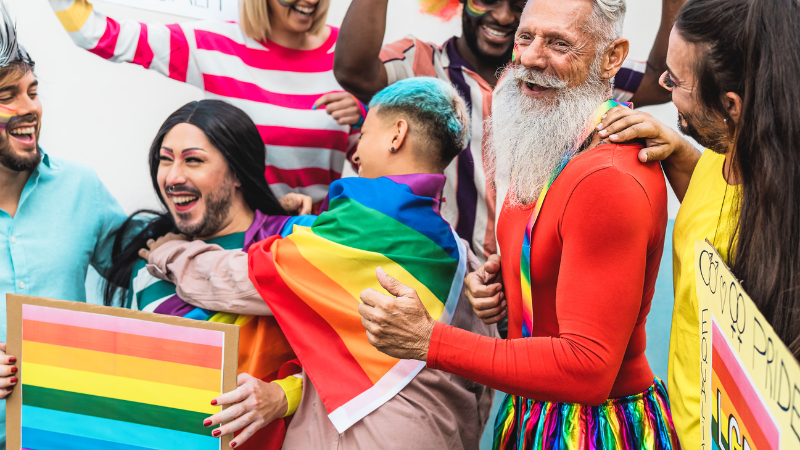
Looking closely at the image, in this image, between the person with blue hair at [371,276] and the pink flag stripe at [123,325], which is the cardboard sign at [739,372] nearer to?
the person with blue hair at [371,276]

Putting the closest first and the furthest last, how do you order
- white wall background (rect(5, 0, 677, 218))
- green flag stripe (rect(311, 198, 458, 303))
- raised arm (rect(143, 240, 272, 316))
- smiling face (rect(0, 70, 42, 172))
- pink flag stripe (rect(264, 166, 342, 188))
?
green flag stripe (rect(311, 198, 458, 303)) < raised arm (rect(143, 240, 272, 316)) < smiling face (rect(0, 70, 42, 172)) < pink flag stripe (rect(264, 166, 342, 188)) < white wall background (rect(5, 0, 677, 218))

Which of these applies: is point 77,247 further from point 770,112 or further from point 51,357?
point 770,112

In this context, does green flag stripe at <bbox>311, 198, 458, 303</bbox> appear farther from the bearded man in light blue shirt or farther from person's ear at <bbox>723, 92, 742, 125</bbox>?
the bearded man in light blue shirt

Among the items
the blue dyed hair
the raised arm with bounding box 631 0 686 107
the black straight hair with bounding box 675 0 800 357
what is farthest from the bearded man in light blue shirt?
the raised arm with bounding box 631 0 686 107

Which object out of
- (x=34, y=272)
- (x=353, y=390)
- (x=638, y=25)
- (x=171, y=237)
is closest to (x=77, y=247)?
(x=34, y=272)

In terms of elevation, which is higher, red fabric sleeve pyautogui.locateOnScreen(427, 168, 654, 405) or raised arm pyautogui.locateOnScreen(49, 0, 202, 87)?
raised arm pyautogui.locateOnScreen(49, 0, 202, 87)

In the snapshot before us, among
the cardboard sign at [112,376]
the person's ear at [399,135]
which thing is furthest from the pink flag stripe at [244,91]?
the cardboard sign at [112,376]

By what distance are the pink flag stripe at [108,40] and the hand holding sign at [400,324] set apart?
5.35 feet

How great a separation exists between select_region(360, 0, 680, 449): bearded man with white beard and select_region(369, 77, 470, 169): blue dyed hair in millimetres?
292

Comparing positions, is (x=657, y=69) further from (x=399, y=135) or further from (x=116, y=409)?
(x=116, y=409)

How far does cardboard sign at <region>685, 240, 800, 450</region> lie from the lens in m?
0.74

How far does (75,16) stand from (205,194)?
34.4 inches

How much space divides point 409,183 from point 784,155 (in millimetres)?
969

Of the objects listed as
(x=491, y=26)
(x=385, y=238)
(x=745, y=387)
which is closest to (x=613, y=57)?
(x=385, y=238)
